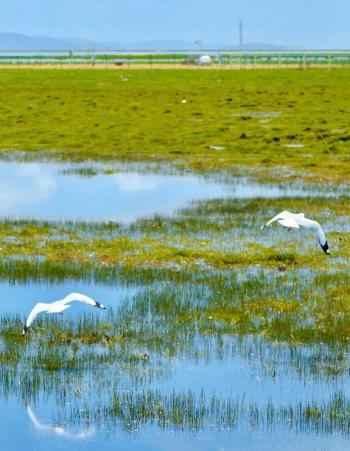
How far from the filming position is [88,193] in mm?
29406

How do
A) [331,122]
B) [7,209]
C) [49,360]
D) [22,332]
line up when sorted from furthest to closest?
[331,122] < [7,209] < [22,332] < [49,360]

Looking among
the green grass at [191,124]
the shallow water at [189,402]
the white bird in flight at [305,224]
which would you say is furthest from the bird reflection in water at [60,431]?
the green grass at [191,124]

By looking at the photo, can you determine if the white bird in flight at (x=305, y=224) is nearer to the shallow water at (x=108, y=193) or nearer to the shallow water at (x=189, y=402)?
the shallow water at (x=189, y=402)

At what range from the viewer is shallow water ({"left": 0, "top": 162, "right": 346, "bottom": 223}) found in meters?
26.1

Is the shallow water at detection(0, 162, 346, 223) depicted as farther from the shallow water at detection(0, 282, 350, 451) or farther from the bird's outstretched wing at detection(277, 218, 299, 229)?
the shallow water at detection(0, 282, 350, 451)

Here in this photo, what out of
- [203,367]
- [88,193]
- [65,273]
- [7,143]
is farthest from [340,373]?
[7,143]

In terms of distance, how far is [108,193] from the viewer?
1164 inches

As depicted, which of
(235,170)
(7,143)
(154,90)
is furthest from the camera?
(154,90)

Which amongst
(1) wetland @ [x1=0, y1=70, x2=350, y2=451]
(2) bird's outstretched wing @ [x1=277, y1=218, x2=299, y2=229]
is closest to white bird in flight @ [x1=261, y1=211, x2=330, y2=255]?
(2) bird's outstretched wing @ [x1=277, y1=218, x2=299, y2=229]

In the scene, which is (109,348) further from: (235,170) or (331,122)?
(331,122)

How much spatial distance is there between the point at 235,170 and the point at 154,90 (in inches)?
1385

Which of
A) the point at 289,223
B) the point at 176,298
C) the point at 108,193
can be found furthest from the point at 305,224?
the point at 108,193

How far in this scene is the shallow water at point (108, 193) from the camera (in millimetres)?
26141

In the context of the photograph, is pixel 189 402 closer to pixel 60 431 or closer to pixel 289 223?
pixel 60 431
